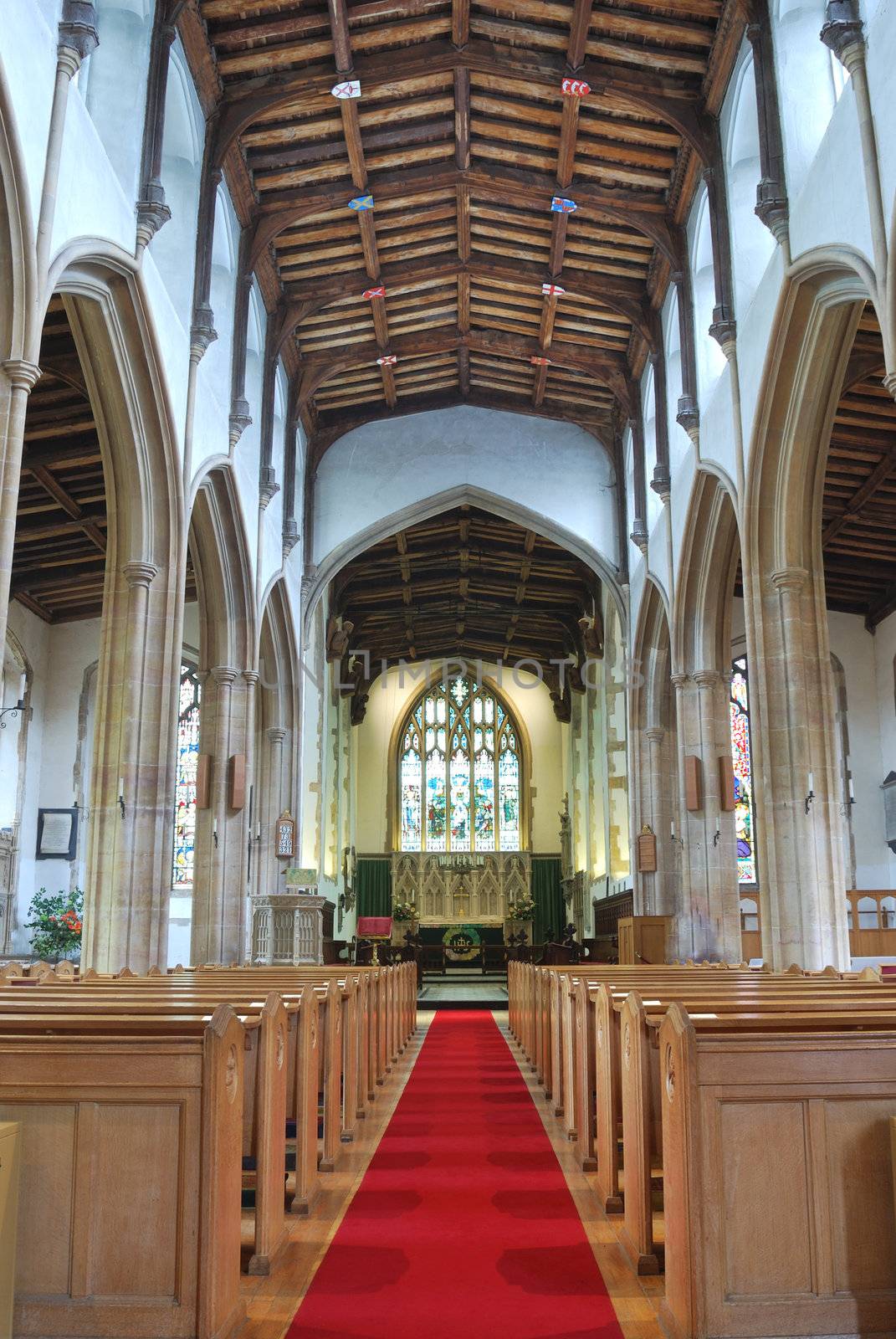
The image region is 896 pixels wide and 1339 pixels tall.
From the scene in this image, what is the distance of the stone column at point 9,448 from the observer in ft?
19.8

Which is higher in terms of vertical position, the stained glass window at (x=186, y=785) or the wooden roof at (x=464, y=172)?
the wooden roof at (x=464, y=172)

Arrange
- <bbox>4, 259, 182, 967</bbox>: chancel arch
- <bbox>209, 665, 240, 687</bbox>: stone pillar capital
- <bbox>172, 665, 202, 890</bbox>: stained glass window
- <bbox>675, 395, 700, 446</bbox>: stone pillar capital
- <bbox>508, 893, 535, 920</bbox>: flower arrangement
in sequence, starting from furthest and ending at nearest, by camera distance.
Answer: <bbox>508, 893, 535, 920</bbox>: flower arrangement, <bbox>172, 665, 202, 890</bbox>: stained glass window, <bbox>209, 665, 240, 687</bbox>: stone pillar capital, <bbox>675, 395, 700, 446</bbox>: stone pillar capital, <bbox>4, 259, 182, 967</bbox>: chancel arch

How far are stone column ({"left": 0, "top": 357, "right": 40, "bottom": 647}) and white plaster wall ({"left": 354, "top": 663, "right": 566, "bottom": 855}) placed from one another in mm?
19971

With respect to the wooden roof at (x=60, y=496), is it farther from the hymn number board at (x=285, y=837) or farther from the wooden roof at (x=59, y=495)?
the hymn number board at (x=285, y=837)

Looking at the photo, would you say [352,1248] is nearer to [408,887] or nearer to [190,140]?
[190,140]

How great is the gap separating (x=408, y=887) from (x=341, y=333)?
44.8 feet

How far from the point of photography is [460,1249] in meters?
3.67

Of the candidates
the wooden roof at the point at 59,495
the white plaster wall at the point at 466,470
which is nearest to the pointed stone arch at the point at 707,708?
the white plaster wall at the point at 466,470

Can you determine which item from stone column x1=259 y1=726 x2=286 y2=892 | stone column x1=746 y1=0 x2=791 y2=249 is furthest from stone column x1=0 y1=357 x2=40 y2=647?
stone column x1=259 y1=726 x2=286 y2=892

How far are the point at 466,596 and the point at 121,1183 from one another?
19916 mm

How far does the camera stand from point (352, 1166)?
4938mm

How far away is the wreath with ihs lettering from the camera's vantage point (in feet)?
76.0

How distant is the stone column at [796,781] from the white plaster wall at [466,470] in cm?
727

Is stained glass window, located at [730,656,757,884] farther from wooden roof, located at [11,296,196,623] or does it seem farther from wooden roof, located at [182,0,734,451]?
wooden roof, located at [11,296,196,623]
